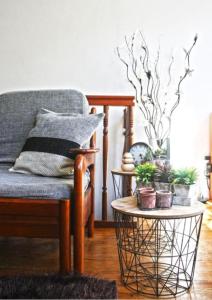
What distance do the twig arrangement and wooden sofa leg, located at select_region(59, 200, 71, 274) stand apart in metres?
1.37

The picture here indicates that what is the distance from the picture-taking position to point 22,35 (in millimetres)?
2604

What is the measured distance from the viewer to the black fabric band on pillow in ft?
5.25

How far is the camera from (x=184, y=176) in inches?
54.3

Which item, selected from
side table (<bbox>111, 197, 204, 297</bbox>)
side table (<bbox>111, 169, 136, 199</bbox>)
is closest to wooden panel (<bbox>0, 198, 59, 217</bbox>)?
side table (<bbox>111, 197, 204, 297</bbox>)

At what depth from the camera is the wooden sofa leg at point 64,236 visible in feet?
4.20

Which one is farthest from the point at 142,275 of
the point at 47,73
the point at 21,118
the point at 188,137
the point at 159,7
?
the point at 159,7

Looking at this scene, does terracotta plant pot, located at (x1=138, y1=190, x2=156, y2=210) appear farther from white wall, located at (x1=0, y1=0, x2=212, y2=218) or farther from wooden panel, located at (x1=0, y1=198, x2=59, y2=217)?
white wall, located at (x1=0, y1=0, x2=212, y2=218)

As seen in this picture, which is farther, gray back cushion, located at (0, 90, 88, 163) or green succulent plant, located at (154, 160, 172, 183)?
gray back cushion, located at (0, 90, 88, 163)

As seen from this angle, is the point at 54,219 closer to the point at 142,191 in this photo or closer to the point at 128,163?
the point at 142,191

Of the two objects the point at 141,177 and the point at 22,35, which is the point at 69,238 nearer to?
the point at 141,177

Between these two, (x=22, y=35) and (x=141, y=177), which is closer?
(x=141, y=177)

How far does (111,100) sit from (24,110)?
62cm

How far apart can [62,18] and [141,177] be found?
1715 mm

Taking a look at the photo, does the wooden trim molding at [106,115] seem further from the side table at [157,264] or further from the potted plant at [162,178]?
the potted plant at [162,178]
